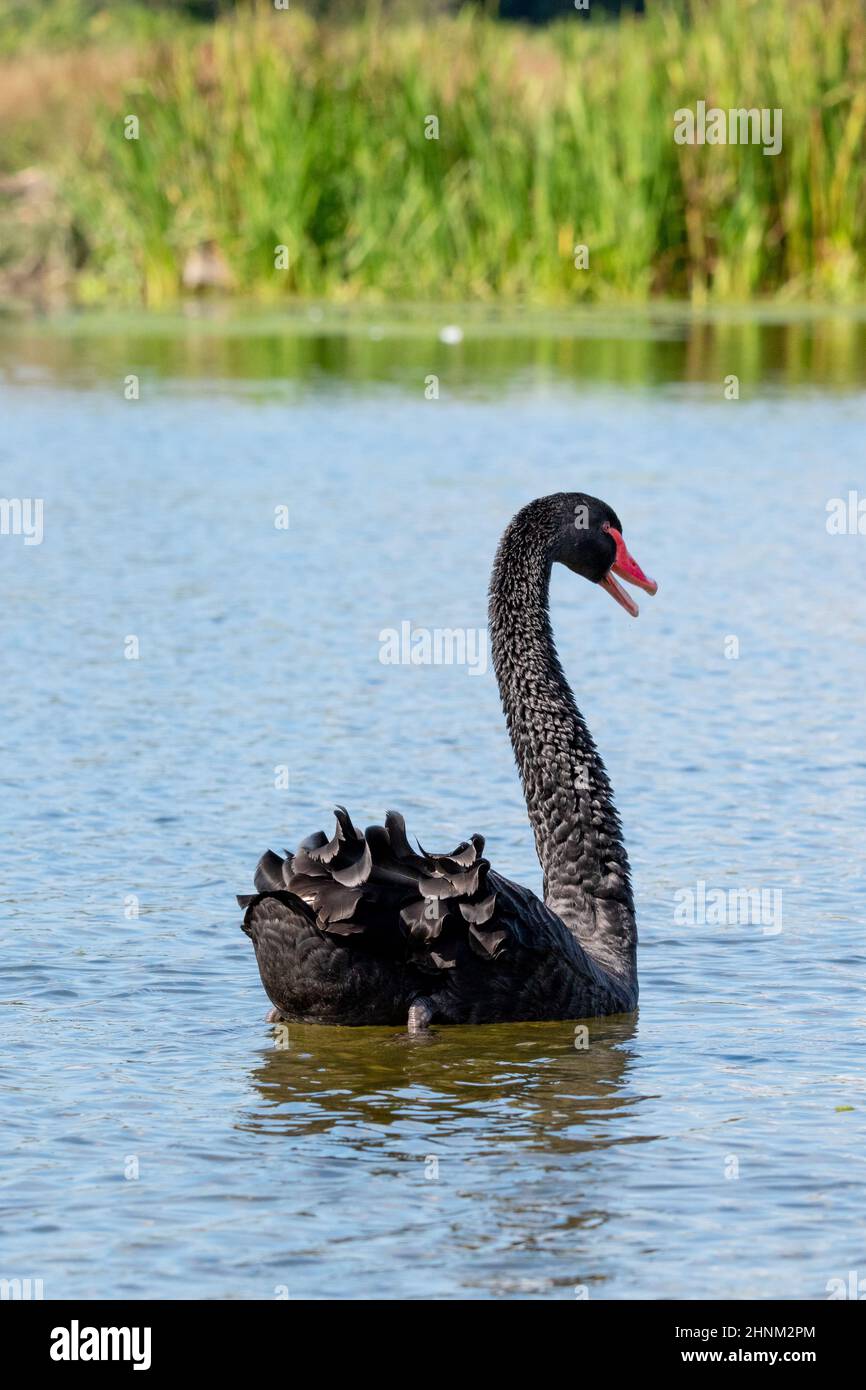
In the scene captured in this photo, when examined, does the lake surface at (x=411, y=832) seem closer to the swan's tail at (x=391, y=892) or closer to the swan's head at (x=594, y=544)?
the swan's tail at (x=391, y=892)

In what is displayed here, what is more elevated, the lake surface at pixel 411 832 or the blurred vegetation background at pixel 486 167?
the blurred vegetation background at pixel 486 167

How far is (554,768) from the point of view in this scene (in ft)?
19.5

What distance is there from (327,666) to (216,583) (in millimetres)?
1757

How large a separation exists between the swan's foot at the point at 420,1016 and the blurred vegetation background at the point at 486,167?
49.3ft

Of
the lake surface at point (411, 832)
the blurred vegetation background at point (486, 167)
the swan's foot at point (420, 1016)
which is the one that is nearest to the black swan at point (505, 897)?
the swan's foot at point (420, 1016)

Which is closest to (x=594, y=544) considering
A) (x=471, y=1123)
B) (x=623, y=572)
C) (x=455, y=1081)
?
(x=623, y=572)

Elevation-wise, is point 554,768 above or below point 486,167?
below

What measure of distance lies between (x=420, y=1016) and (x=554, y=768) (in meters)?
0.86

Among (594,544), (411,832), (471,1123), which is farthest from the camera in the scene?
(411,832)

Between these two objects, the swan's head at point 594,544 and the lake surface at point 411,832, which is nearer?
the lake surface at point 411,832

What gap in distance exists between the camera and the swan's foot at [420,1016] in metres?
5.32

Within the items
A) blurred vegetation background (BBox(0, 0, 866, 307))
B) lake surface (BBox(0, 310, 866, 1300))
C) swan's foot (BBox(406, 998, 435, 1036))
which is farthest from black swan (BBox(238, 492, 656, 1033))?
blurred vegetation background (BBox(0, 0, 866, 307))

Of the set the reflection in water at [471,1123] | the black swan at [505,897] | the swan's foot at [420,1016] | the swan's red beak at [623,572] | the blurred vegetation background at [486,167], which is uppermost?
the blurred vegetation background at [486,167]

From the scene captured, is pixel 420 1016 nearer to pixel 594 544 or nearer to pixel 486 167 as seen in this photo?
pixel 594 544
